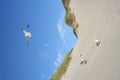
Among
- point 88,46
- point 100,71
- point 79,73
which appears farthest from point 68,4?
point 100,71

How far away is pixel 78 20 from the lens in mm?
11891

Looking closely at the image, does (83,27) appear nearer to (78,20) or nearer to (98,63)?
(78,20)

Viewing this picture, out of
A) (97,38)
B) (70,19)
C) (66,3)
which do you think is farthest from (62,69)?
(66,3)

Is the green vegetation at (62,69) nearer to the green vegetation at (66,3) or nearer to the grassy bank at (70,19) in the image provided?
the grassy bank at (70,19)

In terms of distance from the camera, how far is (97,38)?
9898mm

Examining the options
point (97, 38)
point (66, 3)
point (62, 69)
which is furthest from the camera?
point (66, 3)

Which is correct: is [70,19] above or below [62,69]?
above

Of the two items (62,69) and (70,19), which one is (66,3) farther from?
(62,69)

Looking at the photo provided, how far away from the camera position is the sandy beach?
28.0 feet

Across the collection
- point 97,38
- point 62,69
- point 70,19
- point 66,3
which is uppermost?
point 66,3

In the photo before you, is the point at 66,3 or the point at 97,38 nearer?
the point at 97,38

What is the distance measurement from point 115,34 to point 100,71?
1.20 metres

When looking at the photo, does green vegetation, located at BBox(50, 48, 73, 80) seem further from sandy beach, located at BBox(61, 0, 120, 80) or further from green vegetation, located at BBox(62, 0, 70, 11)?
green vegetation, located at BBox(62, 0, 70, 11)

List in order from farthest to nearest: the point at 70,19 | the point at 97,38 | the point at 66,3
→ the point at 66,3 < the point at 70,19 < the point at 97,38
